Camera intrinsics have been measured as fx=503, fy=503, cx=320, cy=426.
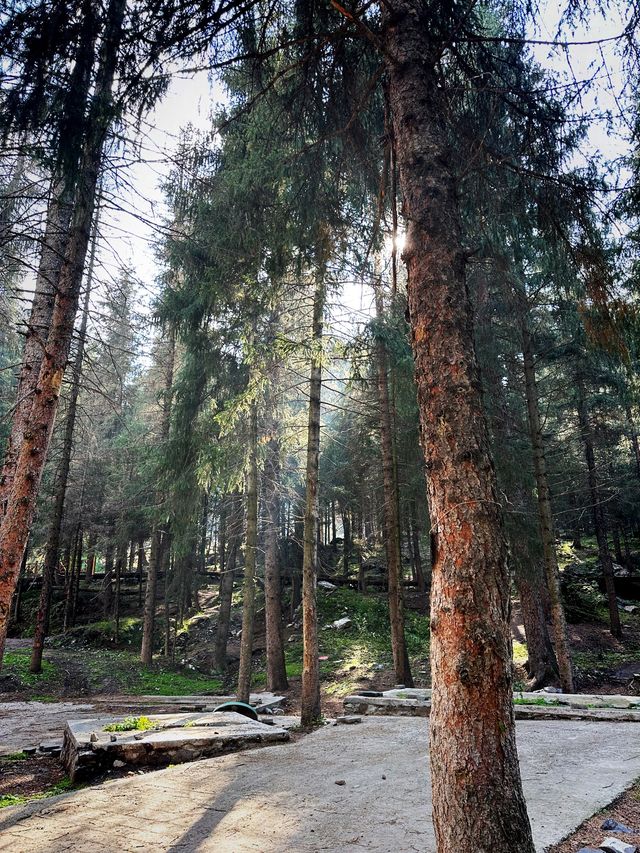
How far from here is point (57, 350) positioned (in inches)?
248

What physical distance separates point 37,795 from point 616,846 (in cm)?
564

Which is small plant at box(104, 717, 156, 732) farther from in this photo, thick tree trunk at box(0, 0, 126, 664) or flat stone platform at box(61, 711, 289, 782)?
thick tree trunk at box(0, 0, 126, 664)

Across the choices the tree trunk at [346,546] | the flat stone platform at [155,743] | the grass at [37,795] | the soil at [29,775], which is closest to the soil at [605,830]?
the flat stone platform at [155,743]

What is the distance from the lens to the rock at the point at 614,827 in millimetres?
3420

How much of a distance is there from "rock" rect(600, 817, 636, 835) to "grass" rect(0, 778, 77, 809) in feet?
16.2

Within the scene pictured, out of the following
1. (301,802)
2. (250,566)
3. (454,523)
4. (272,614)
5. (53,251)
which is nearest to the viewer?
(454,523)

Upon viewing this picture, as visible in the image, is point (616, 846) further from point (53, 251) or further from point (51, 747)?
point (51, 747)

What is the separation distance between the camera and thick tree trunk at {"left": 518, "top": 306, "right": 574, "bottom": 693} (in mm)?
10328

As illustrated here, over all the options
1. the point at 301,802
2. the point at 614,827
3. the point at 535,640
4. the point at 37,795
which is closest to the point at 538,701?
the point at 535,640

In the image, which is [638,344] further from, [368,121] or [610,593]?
[610,593]

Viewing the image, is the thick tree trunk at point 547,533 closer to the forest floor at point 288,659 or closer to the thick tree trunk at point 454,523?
the forest floor at point 288,659

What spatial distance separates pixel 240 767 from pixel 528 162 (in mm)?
7272

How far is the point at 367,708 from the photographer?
936 cm

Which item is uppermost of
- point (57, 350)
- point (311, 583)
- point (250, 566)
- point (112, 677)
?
point (57, 350)
